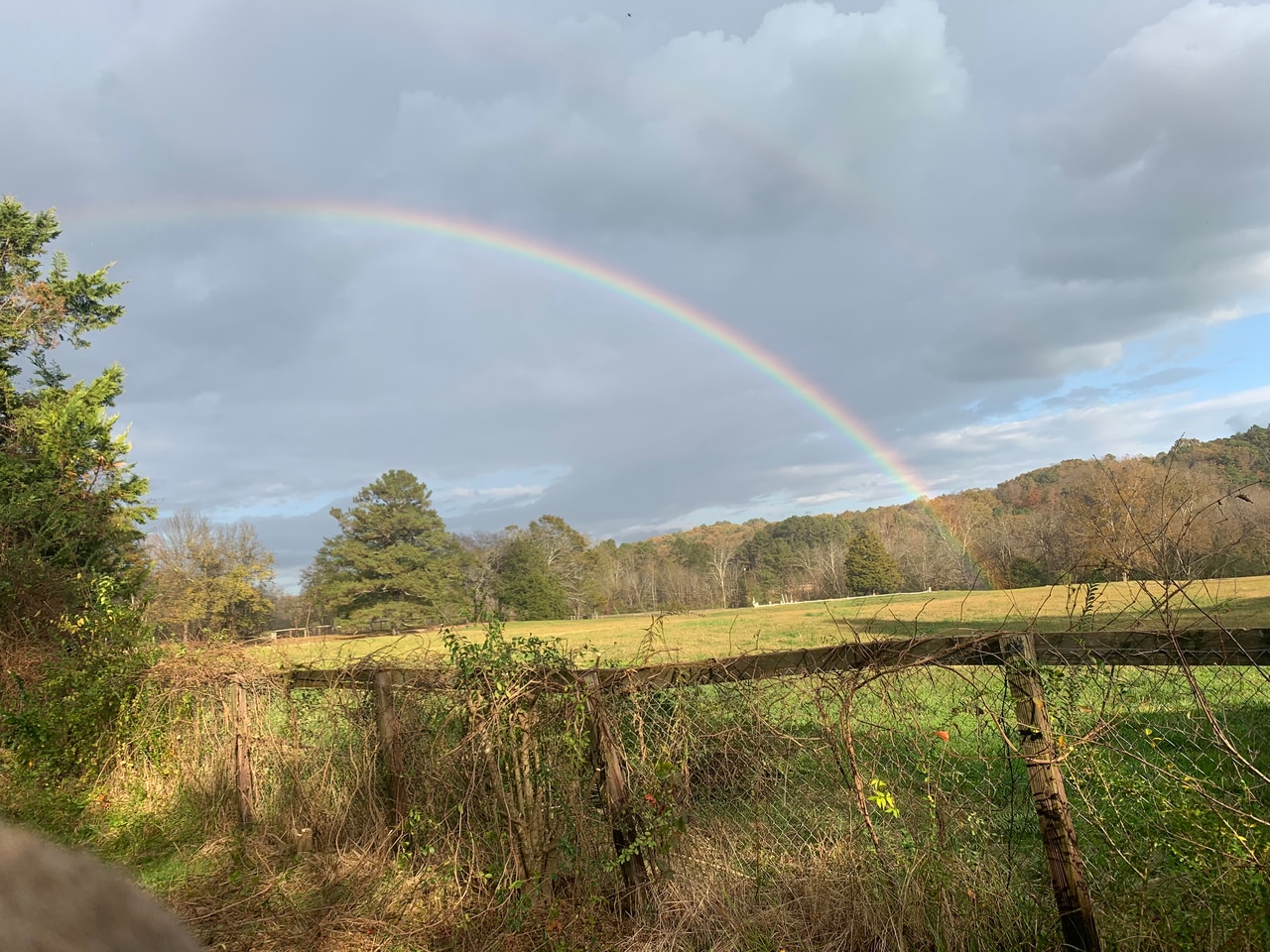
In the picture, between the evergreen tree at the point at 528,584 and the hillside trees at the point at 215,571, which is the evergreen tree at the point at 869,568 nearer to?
the evergreen tree at the point at 528,584

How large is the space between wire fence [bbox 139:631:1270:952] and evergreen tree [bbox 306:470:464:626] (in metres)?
55.1

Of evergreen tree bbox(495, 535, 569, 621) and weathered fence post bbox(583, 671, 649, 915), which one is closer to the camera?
weathered fence post bbox(583, 671, 649, 915)

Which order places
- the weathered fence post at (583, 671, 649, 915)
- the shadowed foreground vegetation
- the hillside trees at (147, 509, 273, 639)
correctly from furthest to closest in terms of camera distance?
the hillside trees at (147, 509, 273, 639), the weathered fence post at (583, 671, 649, 915), the shadowed foreground vegetation

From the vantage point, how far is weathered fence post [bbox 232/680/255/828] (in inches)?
217

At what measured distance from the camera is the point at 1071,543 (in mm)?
3900

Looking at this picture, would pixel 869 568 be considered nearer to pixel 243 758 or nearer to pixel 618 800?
pixel 243 758

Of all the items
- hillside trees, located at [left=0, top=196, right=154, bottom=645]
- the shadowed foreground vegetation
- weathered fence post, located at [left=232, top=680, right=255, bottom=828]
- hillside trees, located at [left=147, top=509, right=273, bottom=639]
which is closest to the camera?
the shadowed foreground vegetation

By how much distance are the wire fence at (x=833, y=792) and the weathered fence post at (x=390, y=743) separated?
0.02 m

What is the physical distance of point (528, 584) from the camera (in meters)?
70.6

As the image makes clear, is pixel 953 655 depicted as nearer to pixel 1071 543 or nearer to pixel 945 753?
pixel 945 753

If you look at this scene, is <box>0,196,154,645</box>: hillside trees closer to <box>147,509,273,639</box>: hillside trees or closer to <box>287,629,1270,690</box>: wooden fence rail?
<box>287,629,1270,690</box>: wooden fence rail

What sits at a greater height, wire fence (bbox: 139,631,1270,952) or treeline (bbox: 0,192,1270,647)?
treeline (bbox: 0,192,1270,647)

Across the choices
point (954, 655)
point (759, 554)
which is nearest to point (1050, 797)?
point (954, 655)

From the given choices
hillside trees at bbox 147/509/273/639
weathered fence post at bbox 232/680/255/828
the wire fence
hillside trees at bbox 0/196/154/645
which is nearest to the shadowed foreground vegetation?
the wire fence
